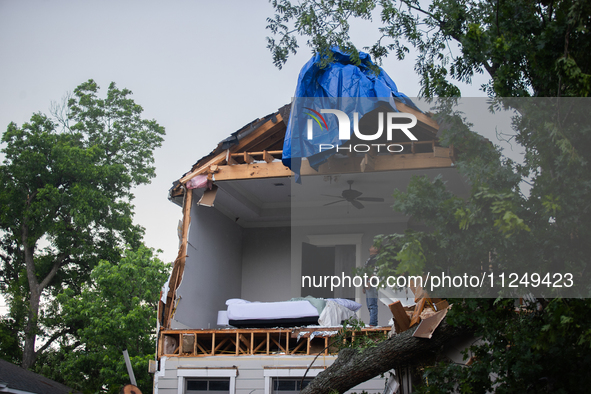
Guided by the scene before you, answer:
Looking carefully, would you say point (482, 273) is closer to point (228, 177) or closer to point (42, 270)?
point (228, 177)

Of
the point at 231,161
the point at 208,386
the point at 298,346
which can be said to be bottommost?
the point at 208,386

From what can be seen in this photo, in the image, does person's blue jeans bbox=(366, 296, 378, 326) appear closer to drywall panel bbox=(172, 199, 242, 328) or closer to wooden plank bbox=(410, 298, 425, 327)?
drywall panel bbox=(172, 199, 242, 328)

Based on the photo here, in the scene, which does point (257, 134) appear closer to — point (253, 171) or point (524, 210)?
point (253, 171)

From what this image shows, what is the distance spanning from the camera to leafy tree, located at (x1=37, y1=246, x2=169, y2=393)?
60.3 ft

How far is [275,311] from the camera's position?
35.2ft

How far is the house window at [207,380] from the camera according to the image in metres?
10.2

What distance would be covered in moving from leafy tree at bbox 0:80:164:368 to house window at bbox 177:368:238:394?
45.3 feet

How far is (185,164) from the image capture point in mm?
28203

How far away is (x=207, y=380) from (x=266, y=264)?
16.0 feet

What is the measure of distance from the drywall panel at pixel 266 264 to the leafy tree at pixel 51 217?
1007 centimetres

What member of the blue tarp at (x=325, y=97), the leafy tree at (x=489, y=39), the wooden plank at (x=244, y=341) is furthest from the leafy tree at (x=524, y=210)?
the wooden plank at (x=244, y=341)

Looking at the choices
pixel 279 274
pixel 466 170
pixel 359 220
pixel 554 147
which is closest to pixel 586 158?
pixel 554 147

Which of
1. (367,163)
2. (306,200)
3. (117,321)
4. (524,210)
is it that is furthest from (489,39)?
(117,321)

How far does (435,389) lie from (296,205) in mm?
8973
